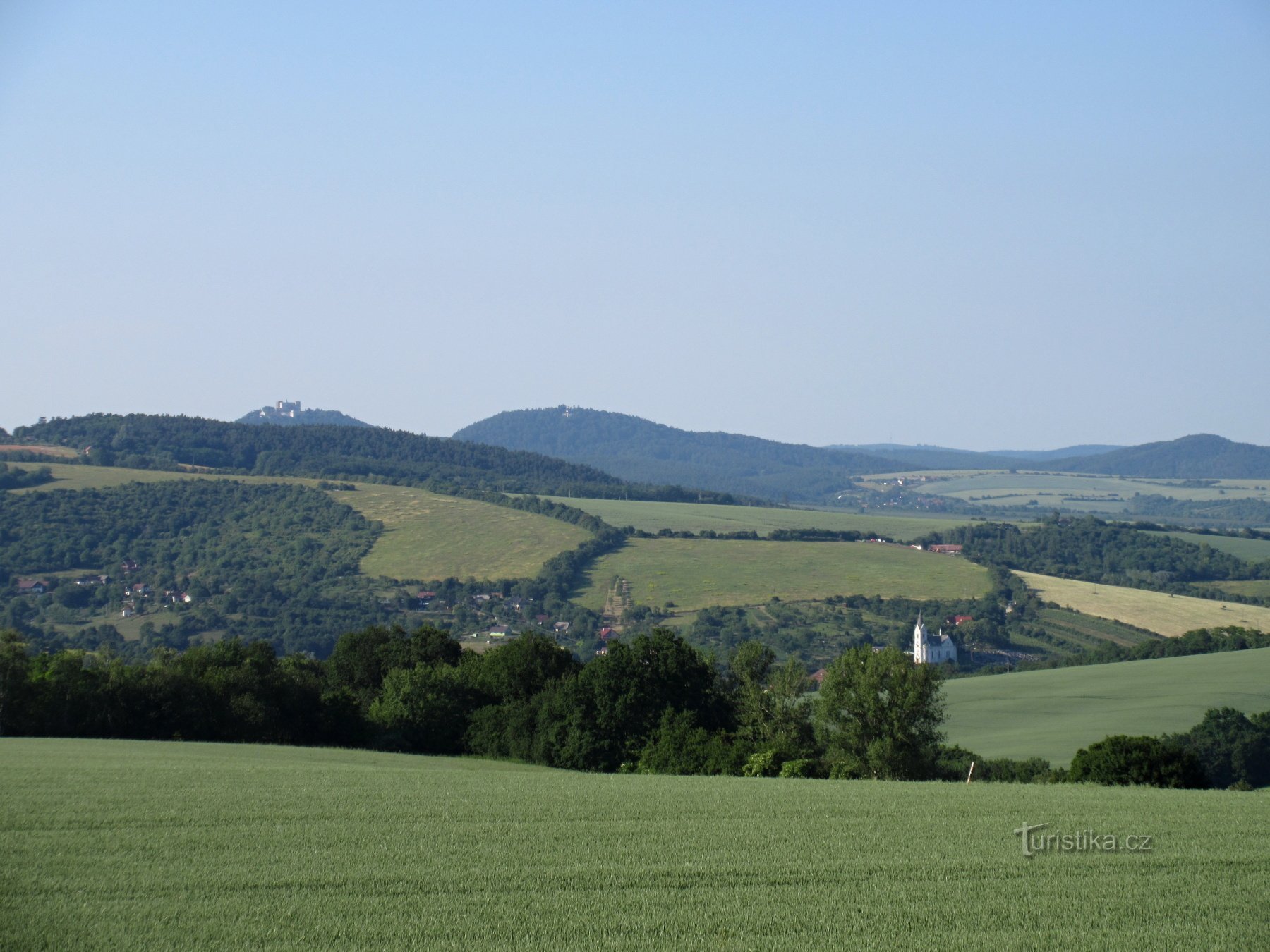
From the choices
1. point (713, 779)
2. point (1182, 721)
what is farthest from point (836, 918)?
point (1182, 721)

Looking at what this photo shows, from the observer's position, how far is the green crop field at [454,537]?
136250mm

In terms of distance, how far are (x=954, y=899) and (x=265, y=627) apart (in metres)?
114

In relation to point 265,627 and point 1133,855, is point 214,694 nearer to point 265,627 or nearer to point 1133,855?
point 1133,855

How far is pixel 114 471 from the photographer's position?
559 ft

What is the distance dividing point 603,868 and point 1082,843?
862 centimetres

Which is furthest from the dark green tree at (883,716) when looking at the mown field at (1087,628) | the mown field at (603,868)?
the mown field at (1087,628)

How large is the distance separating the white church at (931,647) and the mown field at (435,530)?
47923mm

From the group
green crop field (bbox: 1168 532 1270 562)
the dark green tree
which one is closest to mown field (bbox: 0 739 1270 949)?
the dark green tree

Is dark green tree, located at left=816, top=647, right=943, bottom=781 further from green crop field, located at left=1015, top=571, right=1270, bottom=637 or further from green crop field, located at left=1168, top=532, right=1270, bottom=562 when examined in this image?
green crop field, located at left=1168, top=532, right=1270, bottom=562

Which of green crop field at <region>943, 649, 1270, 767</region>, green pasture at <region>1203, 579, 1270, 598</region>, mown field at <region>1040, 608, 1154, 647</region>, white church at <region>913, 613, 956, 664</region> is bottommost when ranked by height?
white church at <region>913, 613, 956, 664</region>

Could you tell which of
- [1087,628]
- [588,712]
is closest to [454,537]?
[1087,628]

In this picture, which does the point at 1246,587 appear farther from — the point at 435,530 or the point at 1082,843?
the point at 1082,843

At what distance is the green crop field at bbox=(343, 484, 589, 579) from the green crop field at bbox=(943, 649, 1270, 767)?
69.0 metres

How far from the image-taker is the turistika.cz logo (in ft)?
→ 61.7
